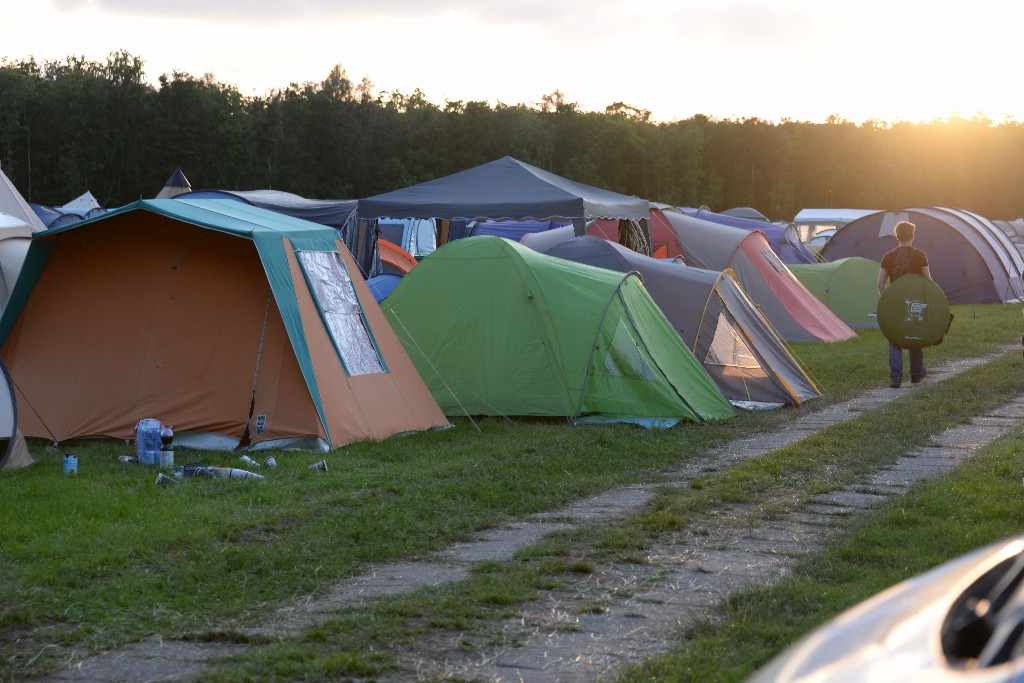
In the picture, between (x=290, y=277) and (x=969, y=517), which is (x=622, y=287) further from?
(x=969, y=517)

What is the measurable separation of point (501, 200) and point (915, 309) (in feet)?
25.6

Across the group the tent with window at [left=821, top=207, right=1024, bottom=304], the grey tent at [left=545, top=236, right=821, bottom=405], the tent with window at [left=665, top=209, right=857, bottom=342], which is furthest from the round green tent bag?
the tent with window at [left=821, top=207, right=1024, bottom=304]

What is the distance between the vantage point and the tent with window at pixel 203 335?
30.7 ft

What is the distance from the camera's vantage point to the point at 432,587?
5516 millimetres

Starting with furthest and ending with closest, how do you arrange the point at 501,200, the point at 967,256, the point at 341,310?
1. the point at 967,256
2. the point at 501,200
3. the point at 341,310

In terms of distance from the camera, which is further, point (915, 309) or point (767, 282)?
point (767, 282)

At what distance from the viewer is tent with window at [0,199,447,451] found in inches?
368

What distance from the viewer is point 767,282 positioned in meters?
18.8

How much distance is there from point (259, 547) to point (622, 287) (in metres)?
5.65

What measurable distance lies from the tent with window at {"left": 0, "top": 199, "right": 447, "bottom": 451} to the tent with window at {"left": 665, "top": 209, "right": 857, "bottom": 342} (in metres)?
9.62

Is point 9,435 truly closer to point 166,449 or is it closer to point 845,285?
point 166,449

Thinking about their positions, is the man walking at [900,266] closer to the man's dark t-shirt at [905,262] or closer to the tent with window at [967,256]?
the man's dark t-shirt at [905,262]

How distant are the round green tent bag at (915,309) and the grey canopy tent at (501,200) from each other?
6.55 m

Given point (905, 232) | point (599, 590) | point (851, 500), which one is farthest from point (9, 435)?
point (905, 232)
